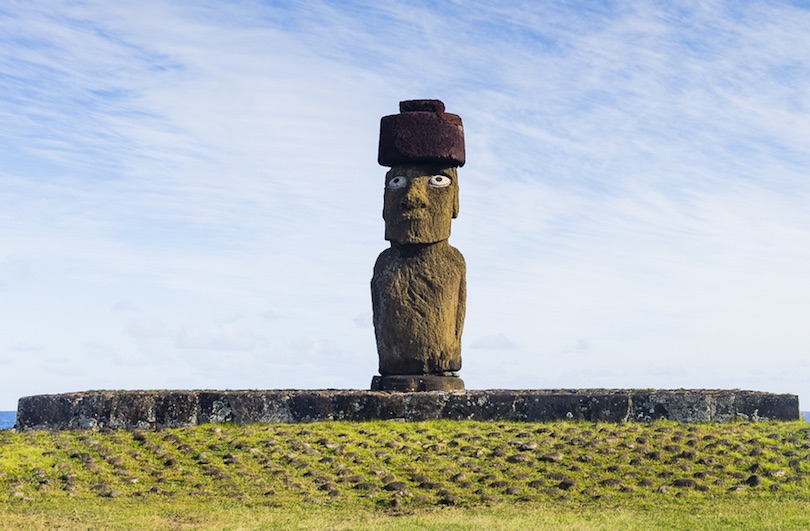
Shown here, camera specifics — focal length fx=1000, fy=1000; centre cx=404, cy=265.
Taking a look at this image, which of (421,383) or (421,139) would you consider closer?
(421,383)

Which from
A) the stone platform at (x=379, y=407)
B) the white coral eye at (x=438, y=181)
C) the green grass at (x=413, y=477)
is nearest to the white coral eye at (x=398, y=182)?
the white coral eye at (x=438, y=181)

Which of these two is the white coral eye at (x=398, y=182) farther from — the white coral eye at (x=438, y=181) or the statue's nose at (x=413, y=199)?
the white coral eye at (x=438, y=181)

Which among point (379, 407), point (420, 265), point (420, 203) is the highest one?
point (420, 203)

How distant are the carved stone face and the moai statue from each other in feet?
0.06

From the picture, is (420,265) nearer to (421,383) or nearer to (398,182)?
(398,182)

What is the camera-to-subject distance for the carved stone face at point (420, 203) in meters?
17.3

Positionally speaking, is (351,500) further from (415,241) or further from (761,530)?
(415,241)

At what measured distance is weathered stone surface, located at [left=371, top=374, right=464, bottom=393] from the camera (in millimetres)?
17062

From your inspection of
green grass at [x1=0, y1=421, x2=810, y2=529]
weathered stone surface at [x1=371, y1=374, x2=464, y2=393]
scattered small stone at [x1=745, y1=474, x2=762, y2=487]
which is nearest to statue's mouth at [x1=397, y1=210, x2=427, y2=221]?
weathered stone surface at [x1=371, y1=374, x2=464, y2=393]

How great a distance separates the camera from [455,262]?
17.5 metres

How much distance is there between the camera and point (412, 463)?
43.2ft

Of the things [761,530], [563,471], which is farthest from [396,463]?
[761,530]

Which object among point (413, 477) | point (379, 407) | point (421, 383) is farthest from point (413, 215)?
point (413, 477)

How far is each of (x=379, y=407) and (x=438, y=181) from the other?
416 cm
